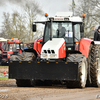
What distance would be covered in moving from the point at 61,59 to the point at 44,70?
864mm

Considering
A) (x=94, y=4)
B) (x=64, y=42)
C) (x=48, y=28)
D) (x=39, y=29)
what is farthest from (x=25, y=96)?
(x=39, y=29)

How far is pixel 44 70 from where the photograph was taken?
873 cm

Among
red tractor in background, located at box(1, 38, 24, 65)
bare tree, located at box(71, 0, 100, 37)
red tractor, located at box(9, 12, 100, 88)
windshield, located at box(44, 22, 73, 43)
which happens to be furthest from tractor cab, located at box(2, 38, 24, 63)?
windshield, located at box(44, 22, 73, 43)

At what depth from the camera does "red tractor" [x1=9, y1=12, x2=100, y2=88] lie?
8658 millimetres

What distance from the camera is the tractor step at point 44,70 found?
8.58 meters

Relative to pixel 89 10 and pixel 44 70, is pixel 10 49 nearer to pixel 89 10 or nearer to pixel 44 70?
pixel 89 10

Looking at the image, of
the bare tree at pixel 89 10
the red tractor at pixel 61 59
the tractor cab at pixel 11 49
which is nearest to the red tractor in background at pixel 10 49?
the tractor cab at pixel 11 49

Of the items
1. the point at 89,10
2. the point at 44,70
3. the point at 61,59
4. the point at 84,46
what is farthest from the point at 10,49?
the point at 44,70

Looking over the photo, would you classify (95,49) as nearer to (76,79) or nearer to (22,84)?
(76,79)

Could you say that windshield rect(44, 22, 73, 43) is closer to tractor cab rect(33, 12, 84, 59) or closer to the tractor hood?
tractor cab rect(33, 12, 84, 59)

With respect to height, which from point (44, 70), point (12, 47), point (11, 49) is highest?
point (44, 70)

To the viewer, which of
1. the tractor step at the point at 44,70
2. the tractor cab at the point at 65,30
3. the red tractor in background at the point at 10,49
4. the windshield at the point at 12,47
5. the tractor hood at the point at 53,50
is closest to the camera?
the tractor step at the point at 44,70

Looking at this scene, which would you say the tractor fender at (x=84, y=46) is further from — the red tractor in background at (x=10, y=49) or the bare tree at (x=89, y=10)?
the bare tree at (x=89, y=10)

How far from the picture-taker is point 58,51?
8961mm
